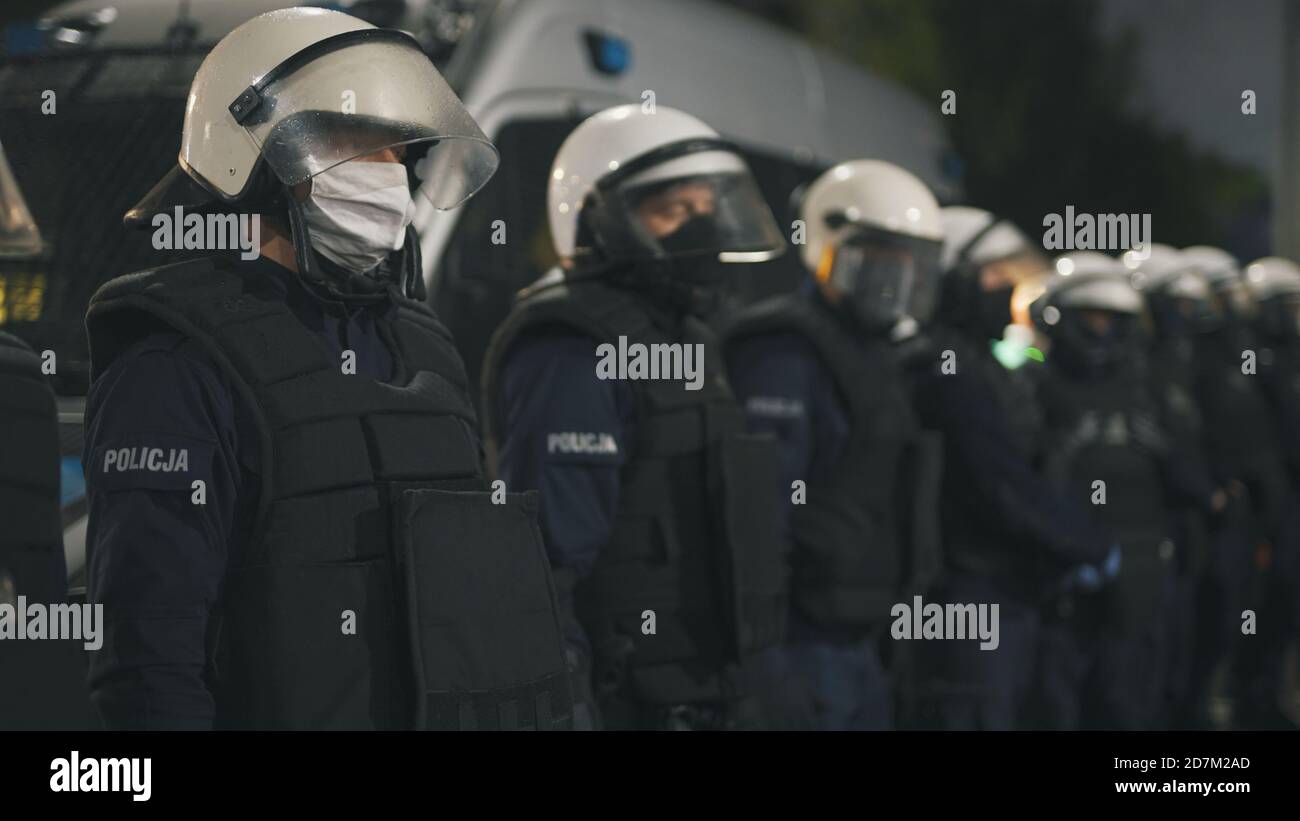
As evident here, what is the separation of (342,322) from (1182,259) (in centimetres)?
671

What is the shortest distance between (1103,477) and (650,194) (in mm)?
3476

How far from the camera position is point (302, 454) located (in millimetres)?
2479

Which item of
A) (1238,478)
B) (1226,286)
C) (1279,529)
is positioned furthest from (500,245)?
(1279,529)

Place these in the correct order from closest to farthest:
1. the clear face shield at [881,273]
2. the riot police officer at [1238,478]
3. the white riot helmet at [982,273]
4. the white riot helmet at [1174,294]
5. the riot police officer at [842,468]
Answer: the riot police officer at [842,468] < the clear face shield at [881,273] < the white riot helmet at [982,273] < the white riot helmet at [1174,294] < the riot police officer at [1238,478]

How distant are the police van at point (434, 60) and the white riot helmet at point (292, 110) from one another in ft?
0.98

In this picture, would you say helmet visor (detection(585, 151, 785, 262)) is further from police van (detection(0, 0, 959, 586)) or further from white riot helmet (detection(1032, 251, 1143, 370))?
white riot helmet (detection(1032, 251, 1143, 370))

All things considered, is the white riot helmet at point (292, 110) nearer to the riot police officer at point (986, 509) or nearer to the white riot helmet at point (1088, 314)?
the riot police officer at point (986, 509)

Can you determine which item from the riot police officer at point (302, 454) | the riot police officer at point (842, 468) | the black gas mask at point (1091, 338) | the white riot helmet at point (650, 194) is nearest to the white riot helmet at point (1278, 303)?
the black gas mask at point (1091, 338)

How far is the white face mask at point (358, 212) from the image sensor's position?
266 centimetres

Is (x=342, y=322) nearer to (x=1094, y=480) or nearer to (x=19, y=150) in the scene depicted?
(x=19, y=150)

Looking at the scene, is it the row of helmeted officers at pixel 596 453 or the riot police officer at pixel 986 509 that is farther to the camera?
the riot police officer at pixel 986 509

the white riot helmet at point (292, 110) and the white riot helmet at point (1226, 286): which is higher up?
the white riot helmet at point (1226, 286)
